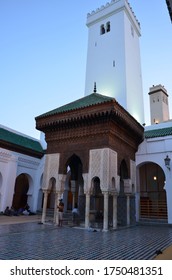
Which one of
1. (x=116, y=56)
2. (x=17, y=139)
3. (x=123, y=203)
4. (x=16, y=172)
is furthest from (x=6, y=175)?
(x=116, y=56)

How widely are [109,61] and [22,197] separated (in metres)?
10.4

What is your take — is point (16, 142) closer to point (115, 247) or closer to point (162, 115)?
point (115, 247)

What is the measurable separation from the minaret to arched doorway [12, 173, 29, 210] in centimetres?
1393

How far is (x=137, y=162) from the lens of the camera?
9.64 meters

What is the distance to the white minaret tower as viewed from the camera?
1293 cm

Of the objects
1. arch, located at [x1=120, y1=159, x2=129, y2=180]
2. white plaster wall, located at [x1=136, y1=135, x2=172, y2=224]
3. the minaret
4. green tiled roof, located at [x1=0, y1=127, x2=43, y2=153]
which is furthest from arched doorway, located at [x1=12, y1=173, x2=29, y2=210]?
the minaret

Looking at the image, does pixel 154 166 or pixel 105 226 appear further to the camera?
pixel 154 166

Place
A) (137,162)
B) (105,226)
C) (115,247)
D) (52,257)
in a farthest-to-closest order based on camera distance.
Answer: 1. (137,162)
2. (105,226)
3. (115,247)
4. (52,257)

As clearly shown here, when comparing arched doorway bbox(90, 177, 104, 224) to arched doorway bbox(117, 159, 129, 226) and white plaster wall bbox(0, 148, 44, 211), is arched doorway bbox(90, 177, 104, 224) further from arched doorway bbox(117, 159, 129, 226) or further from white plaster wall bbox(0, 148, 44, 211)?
white plaster wall bbox(0, 148, 44, 211)

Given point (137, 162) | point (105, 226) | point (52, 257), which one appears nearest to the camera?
point (52, 257)

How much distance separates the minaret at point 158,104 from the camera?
21797 millimetres

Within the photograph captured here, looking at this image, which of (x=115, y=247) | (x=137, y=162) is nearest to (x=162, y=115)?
(x=137, y=162)

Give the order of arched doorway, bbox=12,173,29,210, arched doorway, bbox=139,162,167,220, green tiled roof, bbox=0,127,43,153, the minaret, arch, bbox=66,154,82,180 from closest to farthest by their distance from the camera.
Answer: arch, bbox=66,154,82,180, green tiled roof, bbox=0,127,43,153, arched doorway, bbox=139,162,167,220, arched doorway, bbox=12,173,29,210, the minaret

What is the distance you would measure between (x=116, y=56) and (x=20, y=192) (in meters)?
10.7
